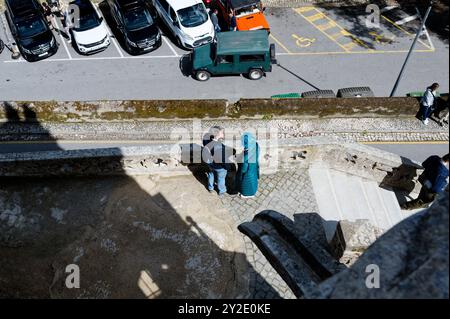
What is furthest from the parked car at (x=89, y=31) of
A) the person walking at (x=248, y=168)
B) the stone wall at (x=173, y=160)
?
the person walking at (x=248, y=168)

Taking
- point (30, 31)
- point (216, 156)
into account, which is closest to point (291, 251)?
point (216, 156)

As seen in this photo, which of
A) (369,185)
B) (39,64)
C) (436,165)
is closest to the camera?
(436,165)

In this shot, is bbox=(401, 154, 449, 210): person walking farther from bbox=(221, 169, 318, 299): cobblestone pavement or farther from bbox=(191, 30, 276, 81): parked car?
bbox=(191, 30, 276, 81): parked car

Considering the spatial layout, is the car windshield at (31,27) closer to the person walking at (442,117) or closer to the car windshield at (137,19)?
the car windshield at (137,19)

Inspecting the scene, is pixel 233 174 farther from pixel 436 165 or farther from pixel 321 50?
pixel 321 50

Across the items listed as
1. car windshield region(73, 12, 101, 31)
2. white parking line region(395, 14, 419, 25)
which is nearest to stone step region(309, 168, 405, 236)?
white parking line region(395, 14, 419, 25)

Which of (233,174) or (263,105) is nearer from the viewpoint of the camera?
(233,174)
